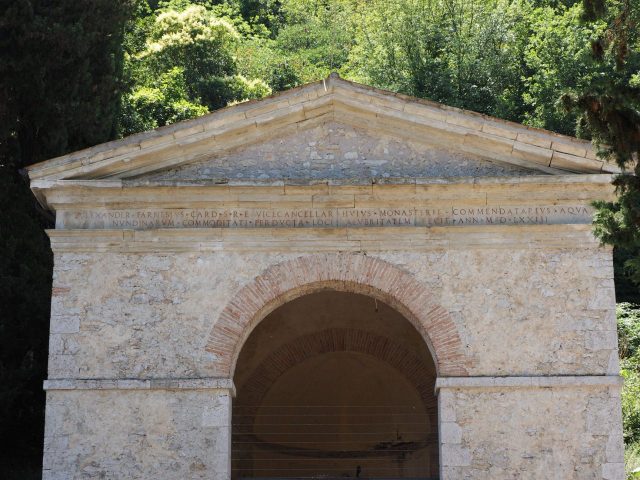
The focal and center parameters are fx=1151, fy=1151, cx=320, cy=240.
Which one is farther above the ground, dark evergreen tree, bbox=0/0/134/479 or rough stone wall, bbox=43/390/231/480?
dark evergreen tree, bbox=0/0/134/479

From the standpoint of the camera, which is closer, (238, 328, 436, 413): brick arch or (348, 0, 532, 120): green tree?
(238, 328, 436, 413): brick arch

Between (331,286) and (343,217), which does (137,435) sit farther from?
(343,217)

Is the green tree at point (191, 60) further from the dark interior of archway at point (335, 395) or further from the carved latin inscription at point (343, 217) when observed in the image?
the carved latin inscription at point (343, 217)

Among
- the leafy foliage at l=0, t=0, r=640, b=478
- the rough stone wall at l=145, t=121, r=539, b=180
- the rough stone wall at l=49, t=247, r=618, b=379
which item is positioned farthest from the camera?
the rough stone wall at l=145, t=121, r=539, b=180

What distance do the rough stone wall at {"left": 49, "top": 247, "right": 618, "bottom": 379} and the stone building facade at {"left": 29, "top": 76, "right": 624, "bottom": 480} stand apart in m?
0.02

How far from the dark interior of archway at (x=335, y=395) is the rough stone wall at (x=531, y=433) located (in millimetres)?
4258

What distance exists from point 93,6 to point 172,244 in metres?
7.03

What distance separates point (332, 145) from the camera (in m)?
15.0

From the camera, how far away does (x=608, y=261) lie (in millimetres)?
14414

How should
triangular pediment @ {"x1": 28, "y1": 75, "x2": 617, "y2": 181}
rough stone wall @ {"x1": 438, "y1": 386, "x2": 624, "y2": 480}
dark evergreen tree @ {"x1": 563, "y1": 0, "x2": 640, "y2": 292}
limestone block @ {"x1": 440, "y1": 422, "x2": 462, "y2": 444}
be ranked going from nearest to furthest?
1. dark evergreen tree @ {"x1": 563, "y1": 0, "x2": 640, "y2": 292}
2. rough stone wall @ {"x1": 438, "y1": 386, "x2": 624, "y2": 480}
3. limestone block @ {"x1": 440, "y1": 422, "x2": 462, "y2": 444}
4. triangular pediment @ {"x1": 28, "y1": 75, "x2": 617, "y2": 181}

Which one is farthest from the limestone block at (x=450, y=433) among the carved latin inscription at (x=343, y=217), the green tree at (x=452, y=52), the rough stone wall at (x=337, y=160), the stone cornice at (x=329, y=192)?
the green tree at (x=452, y=52)

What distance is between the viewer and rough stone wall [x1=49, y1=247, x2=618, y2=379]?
14148mm

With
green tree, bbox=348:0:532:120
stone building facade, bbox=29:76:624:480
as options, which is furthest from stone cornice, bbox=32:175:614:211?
green tree, bbox=348:0:532:120

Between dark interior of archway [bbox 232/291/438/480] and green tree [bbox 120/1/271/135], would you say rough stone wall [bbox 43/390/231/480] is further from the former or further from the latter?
green tree [bbox 120/1/271/135]
